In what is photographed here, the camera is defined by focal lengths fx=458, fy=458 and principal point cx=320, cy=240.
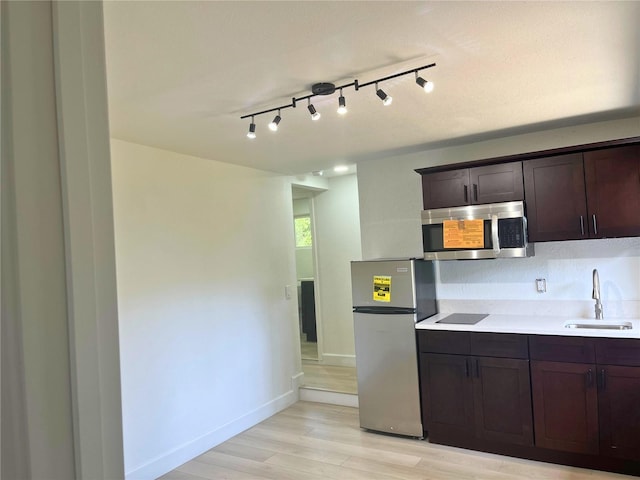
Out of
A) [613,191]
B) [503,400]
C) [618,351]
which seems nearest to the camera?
[618,351]

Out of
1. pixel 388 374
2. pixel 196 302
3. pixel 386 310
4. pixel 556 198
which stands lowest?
pixel 388 374

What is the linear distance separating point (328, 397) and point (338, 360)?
1.09 m

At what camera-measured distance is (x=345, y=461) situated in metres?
3.42

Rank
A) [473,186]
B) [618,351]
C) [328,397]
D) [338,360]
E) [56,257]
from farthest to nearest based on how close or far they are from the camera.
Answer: [338,360] < [328,397] < [473,186] < [618,351] < [56,257]

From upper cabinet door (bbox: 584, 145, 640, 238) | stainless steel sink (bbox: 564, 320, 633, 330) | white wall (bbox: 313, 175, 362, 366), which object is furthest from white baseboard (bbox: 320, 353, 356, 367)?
upper cabinet door (bbox: 584, 145, 640, 238)

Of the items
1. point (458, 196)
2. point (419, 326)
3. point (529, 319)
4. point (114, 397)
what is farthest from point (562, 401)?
point (114, 397)

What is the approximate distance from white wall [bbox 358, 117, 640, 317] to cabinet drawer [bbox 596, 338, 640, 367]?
1.96 ft

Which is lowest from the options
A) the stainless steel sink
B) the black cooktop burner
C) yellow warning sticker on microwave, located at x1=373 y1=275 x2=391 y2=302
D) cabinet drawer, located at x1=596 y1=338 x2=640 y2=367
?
cabinet drawer, located at x1=596 y1=338 x2=640 y2=367

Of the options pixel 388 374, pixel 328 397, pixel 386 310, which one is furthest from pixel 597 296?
pixel 328 397

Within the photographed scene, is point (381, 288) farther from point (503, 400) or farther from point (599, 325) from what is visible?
point (599, 325)

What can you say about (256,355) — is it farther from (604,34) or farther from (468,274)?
(604,34)

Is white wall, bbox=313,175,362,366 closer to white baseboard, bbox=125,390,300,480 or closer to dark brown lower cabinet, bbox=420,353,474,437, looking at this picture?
white baseboard, bbox=125,390,300,480

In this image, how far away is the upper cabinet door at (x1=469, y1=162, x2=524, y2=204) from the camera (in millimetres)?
3518

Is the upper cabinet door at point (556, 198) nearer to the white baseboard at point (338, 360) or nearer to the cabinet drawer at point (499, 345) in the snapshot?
the cabinet drawer at point (499, 345)
